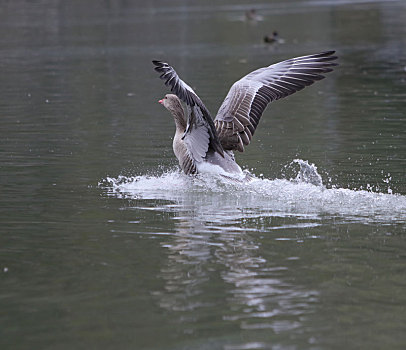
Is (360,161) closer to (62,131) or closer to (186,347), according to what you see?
(62,131)

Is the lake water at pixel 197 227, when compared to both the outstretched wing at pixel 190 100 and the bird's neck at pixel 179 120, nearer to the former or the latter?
the outstretched wing at pixel 190 100

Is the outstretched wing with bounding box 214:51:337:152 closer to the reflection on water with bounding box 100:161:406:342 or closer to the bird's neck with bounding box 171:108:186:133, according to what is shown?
the bird's neck with bounding box 171:108:186:133

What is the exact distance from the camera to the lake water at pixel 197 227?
5.90 metres

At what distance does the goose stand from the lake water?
26 cm

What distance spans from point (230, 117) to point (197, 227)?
2.98m

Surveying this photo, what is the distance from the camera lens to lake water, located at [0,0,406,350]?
5.90 metres

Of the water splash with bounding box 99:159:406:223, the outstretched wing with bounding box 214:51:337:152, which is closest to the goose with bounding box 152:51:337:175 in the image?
the outstretched wing with bounding box 214:51:337:152

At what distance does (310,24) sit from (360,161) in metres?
32.1

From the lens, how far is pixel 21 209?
30.6 feet

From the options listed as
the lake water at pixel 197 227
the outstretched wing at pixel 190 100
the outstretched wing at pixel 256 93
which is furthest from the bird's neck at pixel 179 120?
the lake water at pixel 197 227

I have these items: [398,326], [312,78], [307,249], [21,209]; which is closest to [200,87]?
[312,78]

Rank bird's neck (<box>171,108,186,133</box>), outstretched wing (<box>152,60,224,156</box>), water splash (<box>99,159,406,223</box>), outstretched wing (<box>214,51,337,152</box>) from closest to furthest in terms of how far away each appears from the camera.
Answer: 1. water splash (<box>99,159,406,223</box>)
2. outstretched wing (<box>152,60,224,156</box>)
3. outstretched wing (<box>214,51,337,152</box>)
4. bird's neck (<box>171,108,186,133</box>)

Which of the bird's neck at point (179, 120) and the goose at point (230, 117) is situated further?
the bird's neck at point (179, 120)

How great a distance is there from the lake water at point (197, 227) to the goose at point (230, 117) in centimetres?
26
